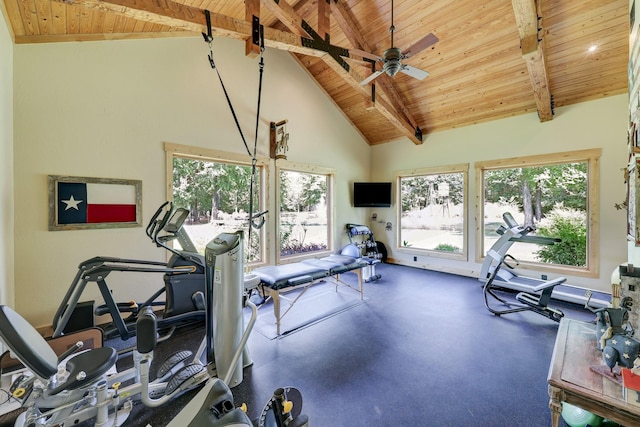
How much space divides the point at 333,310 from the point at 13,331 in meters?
3.22

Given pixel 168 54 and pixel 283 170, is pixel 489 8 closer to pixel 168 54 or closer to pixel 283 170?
pixel 283 170

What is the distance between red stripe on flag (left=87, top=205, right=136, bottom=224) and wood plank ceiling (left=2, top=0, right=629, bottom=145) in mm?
1941

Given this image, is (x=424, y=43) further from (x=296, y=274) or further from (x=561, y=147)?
(x=561, y=147)

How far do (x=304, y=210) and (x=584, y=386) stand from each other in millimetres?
4834

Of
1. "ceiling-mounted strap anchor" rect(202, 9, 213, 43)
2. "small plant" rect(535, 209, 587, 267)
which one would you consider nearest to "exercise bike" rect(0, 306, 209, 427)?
"ceiling-mounted strap anchor" rect(202, 9, 213, 43)

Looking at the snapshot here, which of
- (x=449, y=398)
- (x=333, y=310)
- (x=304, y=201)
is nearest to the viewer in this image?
(x=449, y=398)

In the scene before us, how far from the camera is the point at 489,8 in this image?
3586 millimetres

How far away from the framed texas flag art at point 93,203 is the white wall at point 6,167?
0.34 meters

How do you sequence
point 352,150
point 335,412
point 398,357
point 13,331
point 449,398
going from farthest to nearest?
1. point 352,150
2. point 398,357
3. point 449,398
4. point 335,412
5. point 13,331

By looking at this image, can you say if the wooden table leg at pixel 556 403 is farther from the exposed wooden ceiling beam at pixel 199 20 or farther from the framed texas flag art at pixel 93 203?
the framed texas flag art at pixel 93 203

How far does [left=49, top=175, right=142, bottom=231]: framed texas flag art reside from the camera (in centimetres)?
303

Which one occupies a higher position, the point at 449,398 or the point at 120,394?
the point at 120,394

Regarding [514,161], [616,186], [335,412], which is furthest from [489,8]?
[335,412]

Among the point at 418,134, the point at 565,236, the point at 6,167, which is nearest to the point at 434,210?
the point at 418,134
